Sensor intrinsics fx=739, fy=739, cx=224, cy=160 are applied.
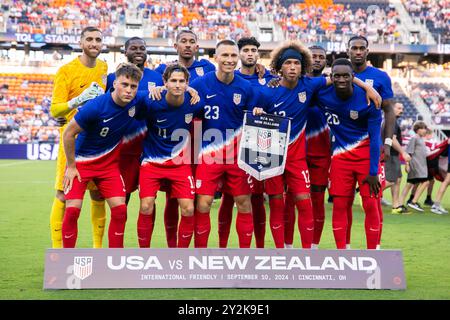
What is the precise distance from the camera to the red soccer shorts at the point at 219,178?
6.70m

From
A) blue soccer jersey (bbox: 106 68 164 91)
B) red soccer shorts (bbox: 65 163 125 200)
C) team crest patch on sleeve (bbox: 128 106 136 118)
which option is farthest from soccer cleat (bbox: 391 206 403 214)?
team crest patch on sleeve (bbox: 128 106 136 118)

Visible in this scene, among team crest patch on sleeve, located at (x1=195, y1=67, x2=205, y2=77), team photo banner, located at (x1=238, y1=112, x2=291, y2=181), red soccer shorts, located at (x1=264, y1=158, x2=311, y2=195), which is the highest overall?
team crest patch on sleeve, located at (x1=195, y1=67, x2=205, y2=77)

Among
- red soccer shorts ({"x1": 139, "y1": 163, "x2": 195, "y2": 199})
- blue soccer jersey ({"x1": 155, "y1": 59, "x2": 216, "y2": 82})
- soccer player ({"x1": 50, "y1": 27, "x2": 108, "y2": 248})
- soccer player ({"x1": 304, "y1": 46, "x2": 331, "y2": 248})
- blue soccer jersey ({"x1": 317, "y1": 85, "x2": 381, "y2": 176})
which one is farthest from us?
blue soccer jersey ({"x1": 155, "y1": 59, "x2": 216, "y2": 82})

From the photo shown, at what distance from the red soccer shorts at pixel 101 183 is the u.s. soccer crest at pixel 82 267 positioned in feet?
3.06

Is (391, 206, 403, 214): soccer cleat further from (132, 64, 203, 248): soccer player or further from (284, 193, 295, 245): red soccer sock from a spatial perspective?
(132, 64, 203, 248): soccer player

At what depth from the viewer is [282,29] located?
4091 centimetres

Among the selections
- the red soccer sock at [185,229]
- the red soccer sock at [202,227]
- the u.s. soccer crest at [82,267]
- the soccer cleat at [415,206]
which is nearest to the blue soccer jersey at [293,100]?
the red soccer sock at [202,227]

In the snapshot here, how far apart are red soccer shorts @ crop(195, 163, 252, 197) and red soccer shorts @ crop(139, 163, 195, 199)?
101 mm

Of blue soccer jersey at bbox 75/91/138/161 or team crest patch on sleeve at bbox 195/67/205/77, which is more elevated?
team crest patch on sleeve at bbox 195/67/205/77

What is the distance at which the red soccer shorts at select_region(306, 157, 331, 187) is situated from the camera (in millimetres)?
7574

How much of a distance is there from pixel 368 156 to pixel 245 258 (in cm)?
184

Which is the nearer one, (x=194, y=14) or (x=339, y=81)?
(x=339, y=81)
